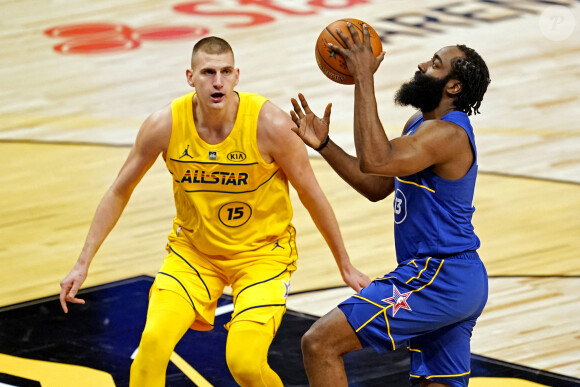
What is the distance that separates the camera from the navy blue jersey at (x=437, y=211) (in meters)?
4.45

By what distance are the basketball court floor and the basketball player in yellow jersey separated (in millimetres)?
845

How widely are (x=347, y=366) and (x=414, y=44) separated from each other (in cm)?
697

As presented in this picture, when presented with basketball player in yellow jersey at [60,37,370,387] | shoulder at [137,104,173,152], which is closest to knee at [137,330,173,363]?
basketball player in yellow jersey at [60,37,370,387]

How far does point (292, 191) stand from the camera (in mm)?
8523

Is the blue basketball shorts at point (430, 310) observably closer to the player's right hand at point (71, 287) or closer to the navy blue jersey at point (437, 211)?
the navy blue jersey at point (437, 211)

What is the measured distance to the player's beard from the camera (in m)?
4.47

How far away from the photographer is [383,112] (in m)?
10.1

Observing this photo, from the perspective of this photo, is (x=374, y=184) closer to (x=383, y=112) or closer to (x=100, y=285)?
(x=100, y=285)

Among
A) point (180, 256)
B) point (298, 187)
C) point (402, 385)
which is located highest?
point (298, 187)

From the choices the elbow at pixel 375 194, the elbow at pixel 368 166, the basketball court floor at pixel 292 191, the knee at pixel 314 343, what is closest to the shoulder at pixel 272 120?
the elbow at pixel 375 194

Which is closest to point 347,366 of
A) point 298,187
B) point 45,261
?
point 298,187

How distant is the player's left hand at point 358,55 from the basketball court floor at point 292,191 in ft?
6.58

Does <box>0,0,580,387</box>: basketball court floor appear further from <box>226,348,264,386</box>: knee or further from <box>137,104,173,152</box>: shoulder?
<box>137,104,173,152</box>: shoulder

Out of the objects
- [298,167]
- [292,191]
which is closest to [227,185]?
[298,167]
